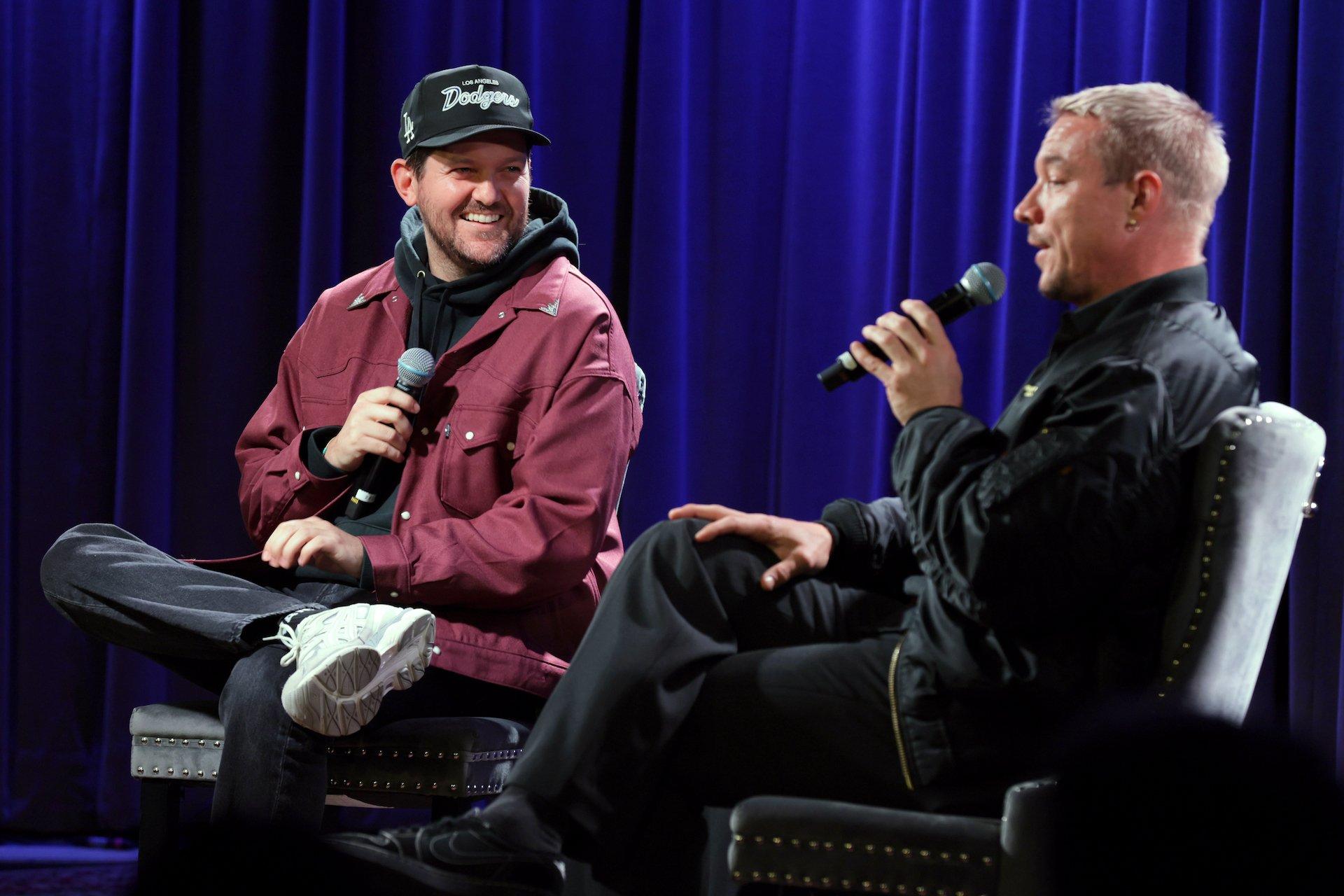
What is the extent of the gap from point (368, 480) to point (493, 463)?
0.20 metres

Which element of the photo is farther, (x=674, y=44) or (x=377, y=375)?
(x=674, y=44)

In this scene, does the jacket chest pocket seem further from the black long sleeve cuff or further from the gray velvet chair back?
the gray velvet chair back

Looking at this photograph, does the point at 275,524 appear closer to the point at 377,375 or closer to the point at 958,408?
the point at 377,375

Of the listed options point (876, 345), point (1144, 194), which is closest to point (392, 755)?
point (876, 345)

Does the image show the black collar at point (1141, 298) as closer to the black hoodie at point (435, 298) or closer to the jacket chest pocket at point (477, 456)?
the jacket chest pocket at point (477, 456)

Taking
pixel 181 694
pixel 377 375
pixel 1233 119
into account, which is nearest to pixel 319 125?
pixel 377 375

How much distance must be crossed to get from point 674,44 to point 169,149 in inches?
48.9

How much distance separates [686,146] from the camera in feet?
10.2

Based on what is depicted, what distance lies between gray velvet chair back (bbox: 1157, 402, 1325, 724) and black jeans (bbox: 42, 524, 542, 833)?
1.05 metres

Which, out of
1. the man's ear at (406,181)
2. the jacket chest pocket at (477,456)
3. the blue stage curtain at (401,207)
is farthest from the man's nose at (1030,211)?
the blue stage curtain at (401,207)

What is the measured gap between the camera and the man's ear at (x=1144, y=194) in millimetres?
1547

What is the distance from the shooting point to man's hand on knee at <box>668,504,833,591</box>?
1.59 m

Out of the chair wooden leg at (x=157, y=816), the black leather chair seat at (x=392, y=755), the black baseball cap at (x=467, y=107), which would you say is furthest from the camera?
the black baseball cap at (x=467, y=107)

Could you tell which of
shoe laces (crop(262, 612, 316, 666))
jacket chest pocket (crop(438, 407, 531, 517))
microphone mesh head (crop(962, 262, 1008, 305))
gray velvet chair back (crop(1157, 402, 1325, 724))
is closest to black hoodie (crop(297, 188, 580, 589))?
jacket chest pocket (crop(438, 407, 531, 517))
